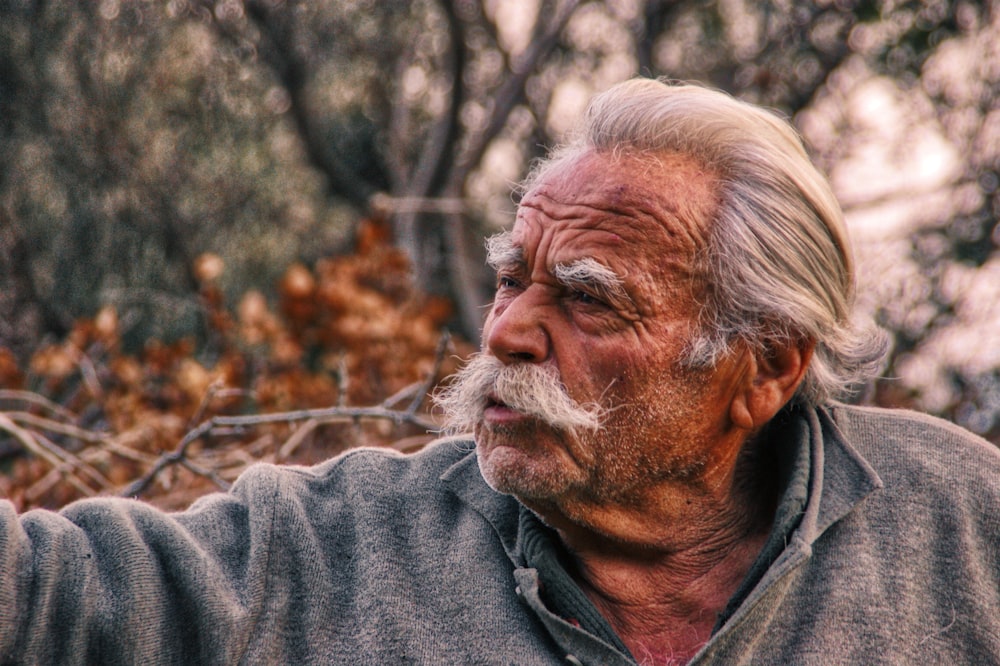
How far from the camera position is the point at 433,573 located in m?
2.16

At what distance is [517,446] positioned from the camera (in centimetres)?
216

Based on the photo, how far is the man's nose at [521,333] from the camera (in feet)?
7.28

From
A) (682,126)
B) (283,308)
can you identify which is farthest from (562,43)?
(682,126)

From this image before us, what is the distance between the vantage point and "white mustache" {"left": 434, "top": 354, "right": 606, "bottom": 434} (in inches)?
83.7

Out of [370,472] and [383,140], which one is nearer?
[370,472]

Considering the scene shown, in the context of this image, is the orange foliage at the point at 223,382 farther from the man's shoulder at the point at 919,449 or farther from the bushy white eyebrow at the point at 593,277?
the man's shoulder at the point at 919,449

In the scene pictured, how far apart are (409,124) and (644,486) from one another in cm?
788

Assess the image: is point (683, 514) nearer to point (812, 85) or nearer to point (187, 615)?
point (187, 615)

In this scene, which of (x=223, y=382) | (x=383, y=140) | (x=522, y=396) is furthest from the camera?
(x=383, y=140)

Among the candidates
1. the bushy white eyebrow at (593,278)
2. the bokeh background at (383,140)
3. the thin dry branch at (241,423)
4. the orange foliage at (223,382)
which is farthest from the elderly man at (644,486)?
the bokeh background at (383,140)

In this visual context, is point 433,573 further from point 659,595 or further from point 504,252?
point 504,252

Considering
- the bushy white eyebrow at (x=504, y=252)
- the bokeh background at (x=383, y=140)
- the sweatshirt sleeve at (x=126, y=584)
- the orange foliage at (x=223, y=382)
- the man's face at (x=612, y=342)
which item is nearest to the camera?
the sweatshirt sleeve at (x=126, y=584)

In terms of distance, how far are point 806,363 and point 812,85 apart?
6.01 m

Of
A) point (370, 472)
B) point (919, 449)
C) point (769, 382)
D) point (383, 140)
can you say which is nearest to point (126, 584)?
point (370, 472)
